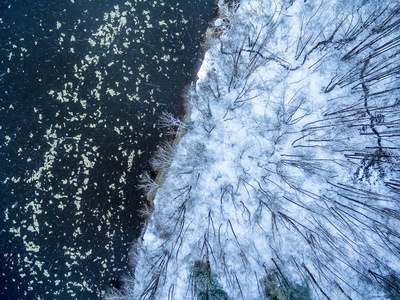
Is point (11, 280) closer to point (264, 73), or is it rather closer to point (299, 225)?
point (299, 225)

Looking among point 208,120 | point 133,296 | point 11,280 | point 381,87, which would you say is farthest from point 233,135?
point 11,280

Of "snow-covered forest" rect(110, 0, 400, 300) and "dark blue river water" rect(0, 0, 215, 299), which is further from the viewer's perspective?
"dark blue river water" rect(0, 0, 215, 299)

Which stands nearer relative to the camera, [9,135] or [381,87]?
[381,87]

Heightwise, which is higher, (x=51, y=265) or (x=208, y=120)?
(x=208, y=120)

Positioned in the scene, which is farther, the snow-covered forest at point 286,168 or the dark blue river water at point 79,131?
the dark blue river water at point 79,131
